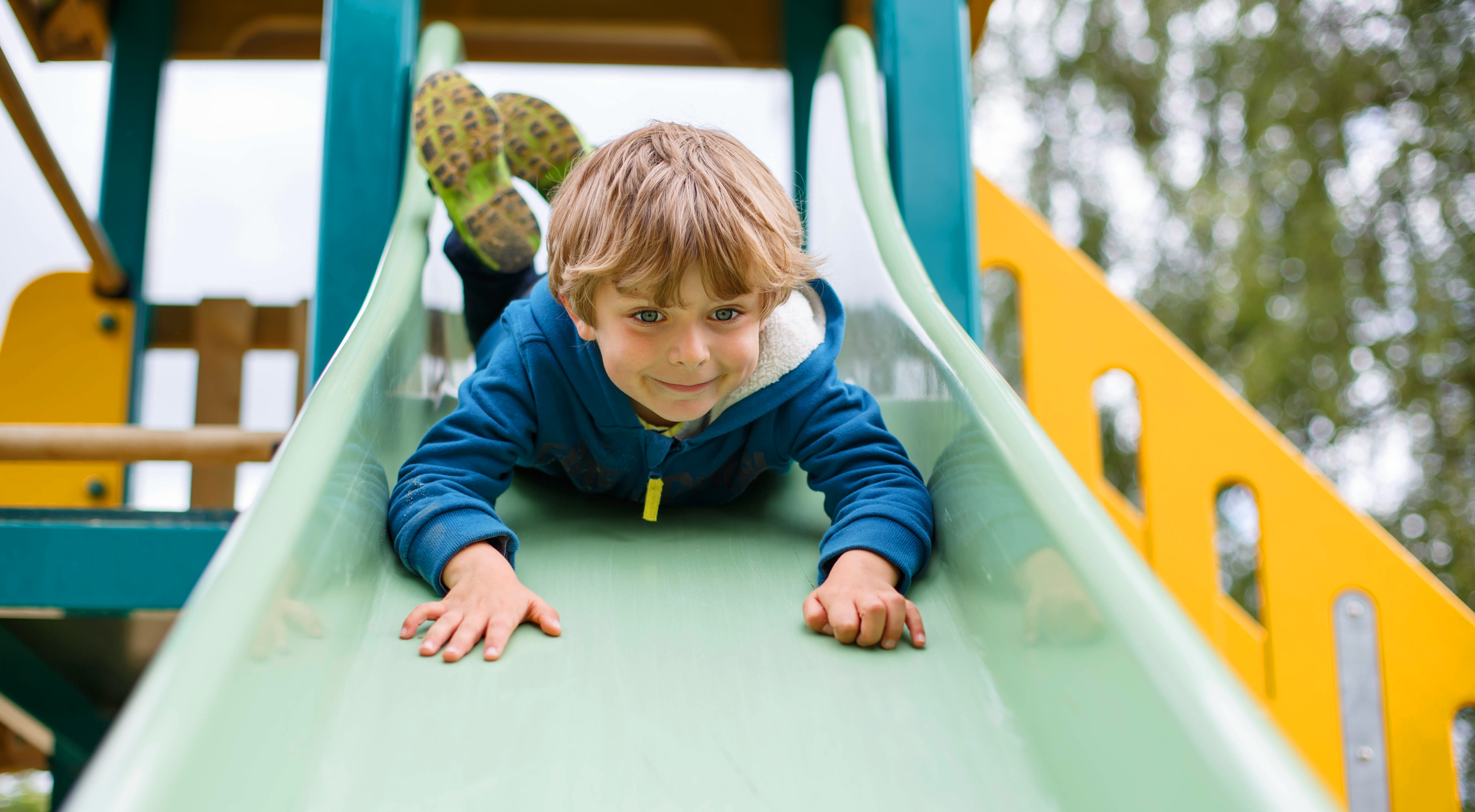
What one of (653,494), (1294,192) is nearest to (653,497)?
(653,494)

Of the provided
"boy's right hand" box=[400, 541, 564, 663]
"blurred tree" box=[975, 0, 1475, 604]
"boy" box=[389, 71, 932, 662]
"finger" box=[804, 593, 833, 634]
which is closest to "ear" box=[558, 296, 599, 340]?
"boy" box=[389, 71, 932, 662]

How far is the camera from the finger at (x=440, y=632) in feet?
2.75

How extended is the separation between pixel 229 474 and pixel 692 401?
2.01 m

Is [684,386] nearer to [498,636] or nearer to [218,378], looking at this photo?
[498,636]

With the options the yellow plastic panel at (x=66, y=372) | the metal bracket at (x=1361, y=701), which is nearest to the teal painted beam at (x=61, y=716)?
the yellow plastic panel at (x=66, y=372)

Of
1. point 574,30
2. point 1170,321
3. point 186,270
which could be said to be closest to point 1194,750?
point 574,30

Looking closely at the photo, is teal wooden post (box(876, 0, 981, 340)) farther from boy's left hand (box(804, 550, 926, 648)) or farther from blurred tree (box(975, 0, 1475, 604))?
blurred tree (box(975, 0, 1475, 604))

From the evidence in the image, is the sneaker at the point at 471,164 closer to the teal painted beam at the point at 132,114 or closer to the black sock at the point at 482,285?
the black sock at the point at 482,285

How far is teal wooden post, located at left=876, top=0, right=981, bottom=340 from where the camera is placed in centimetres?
143

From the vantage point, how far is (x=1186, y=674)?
606 mm

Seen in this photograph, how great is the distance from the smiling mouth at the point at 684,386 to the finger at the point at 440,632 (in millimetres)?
288

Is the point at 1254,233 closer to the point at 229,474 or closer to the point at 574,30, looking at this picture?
the point at 574,30

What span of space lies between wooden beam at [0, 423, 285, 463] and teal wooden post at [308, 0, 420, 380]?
225mm

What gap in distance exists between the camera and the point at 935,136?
1.49m
